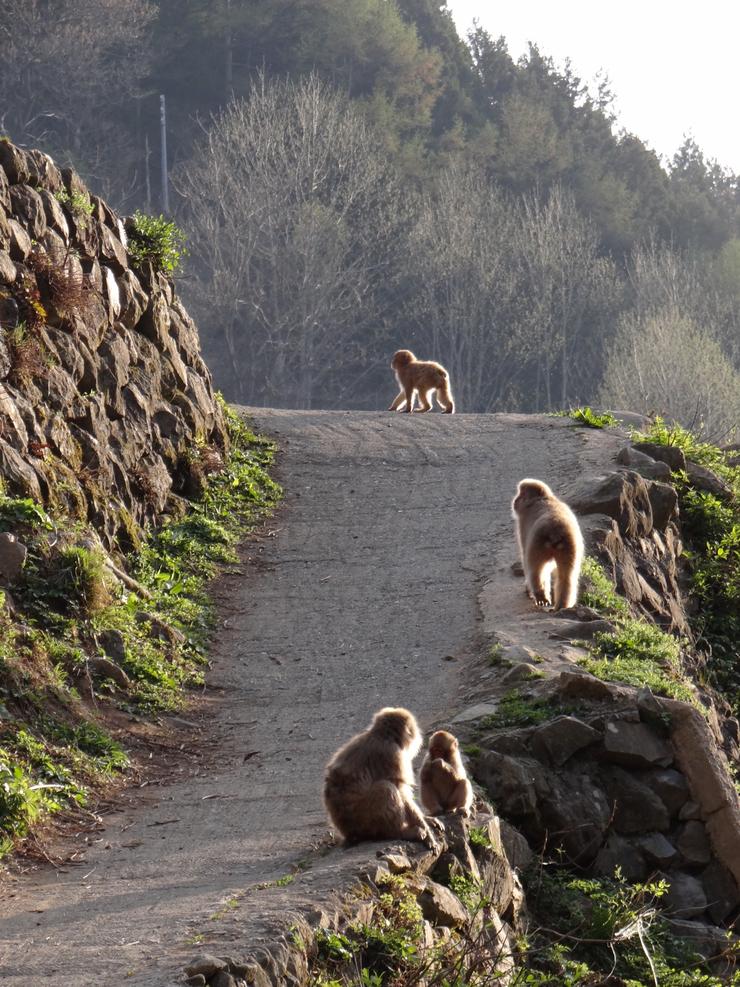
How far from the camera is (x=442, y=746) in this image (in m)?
8.09

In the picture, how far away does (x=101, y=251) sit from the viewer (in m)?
16.7

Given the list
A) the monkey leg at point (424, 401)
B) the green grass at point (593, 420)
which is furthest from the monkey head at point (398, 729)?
the monkey leg at point (424, 401)

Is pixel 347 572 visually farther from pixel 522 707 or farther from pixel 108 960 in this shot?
pixel 108 960

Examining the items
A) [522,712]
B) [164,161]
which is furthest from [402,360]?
[164,161]

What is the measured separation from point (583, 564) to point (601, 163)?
5185 centimetres

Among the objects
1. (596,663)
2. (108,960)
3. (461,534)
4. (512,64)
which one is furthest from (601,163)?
(108,960)

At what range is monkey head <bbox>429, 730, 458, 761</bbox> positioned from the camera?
8078mm

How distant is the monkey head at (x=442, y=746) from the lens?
8.08 metres

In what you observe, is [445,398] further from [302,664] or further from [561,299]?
[561,299]

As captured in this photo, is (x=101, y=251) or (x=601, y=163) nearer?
(x=101, y=251)

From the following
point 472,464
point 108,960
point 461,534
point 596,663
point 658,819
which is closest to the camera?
point 108,960

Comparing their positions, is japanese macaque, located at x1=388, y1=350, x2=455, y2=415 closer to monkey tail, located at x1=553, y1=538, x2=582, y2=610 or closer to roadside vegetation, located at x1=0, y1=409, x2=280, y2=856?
roadside vegetation, located at x1=0, y1=409, x2=280, y2=856

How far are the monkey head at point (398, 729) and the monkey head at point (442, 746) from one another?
→ 443 millimetres

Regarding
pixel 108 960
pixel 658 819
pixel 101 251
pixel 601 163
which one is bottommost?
pixel 658 819
